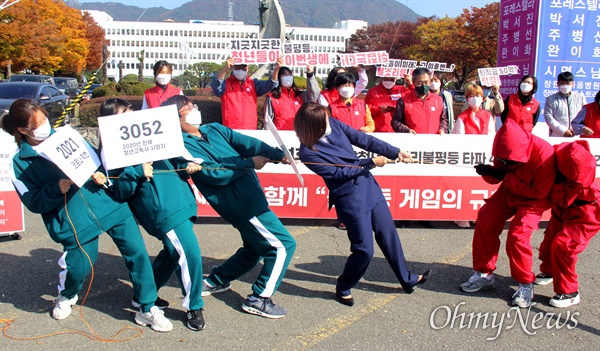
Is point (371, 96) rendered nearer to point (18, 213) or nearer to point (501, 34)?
point (18, 213)

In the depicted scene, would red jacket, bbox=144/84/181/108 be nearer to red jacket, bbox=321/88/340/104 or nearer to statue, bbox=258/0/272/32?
red jacket, bbox=321/88/340/104

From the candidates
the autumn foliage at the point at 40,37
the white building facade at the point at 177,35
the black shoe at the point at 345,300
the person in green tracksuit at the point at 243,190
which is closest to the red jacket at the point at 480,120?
the black shoe at the point at 345,300

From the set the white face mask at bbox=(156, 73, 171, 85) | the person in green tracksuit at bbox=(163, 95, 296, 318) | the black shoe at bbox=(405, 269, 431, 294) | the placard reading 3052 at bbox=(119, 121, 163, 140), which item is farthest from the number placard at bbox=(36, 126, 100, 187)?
the white face mask at bbox=(156, 73, 171, 85)

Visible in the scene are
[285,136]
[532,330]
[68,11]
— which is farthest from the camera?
[68,11]

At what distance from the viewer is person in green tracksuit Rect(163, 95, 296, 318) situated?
13.9 ft

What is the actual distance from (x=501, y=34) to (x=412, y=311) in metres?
9.68

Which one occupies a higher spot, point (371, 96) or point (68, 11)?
point (68, 11)

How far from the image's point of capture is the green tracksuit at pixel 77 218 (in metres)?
4.02

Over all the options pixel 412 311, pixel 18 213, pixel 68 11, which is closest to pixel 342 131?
pixel 412 311

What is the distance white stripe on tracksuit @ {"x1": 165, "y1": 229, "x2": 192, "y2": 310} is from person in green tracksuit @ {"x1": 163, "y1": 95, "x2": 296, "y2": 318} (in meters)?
0.43

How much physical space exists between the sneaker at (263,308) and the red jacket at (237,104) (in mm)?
3687

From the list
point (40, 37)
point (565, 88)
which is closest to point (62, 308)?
point (565, 88)

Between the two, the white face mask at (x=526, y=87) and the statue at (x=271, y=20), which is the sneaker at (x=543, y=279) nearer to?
the white face mask at (x=526, y=87)

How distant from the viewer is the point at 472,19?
113 ft
